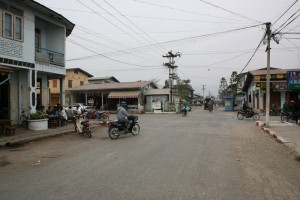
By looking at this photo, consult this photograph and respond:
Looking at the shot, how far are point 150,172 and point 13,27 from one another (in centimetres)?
1177

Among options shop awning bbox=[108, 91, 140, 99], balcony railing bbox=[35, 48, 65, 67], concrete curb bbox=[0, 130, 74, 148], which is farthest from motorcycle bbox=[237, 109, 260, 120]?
shop awning bbox=[108, 91, 140, 99]

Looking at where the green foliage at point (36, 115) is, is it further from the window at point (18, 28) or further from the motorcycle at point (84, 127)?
the window at point (18, 28)

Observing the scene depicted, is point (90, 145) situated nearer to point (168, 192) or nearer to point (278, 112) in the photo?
point (168, 192)

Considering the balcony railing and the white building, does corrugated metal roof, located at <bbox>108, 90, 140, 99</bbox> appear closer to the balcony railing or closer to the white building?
the white building

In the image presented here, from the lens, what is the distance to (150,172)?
6.34m

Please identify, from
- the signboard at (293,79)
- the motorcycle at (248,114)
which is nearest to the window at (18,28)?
the motorcycle at (248,114)

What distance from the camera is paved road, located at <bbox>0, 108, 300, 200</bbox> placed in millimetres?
4949

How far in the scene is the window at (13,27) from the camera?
13677mm

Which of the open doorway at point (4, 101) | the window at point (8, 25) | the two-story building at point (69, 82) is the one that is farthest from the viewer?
the two-story building at point (69, 82)

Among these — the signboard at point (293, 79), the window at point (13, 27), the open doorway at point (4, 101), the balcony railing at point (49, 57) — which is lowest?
the open doorway at point (4, 101)

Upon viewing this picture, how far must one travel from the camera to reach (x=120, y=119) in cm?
1286

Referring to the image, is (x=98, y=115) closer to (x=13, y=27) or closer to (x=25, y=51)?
(x=25, y=51)

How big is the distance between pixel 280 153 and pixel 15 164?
820cm

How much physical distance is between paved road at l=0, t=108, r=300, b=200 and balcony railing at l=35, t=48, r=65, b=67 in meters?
7.86
